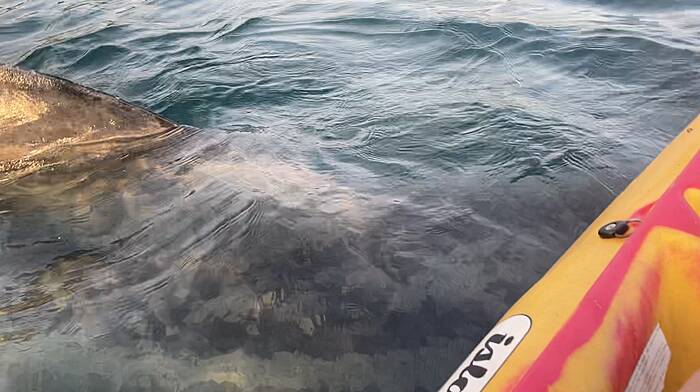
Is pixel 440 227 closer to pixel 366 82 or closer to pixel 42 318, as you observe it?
pixel 42 318

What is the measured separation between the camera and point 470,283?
112 inches

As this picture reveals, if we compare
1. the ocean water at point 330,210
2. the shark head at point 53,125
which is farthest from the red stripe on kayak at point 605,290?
the shark head at point 53,125

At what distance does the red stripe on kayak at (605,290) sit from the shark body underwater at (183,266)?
68cm

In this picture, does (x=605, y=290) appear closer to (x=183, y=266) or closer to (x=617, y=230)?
(x=617, y=230)

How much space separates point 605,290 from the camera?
6.55 feet

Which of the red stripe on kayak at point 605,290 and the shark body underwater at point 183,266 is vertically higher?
the red stripe on kayak at point 605,290

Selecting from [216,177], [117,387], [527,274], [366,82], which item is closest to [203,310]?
[117,387]

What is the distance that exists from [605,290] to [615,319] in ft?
0.39

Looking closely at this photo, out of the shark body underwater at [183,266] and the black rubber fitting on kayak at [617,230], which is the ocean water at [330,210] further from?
the black rubber fitting on kayak at [617,230]

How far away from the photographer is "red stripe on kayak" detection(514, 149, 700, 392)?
1701mm

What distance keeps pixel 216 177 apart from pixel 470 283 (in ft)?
A: 5.14

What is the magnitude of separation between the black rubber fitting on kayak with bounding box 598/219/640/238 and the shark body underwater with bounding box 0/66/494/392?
0.58 metres

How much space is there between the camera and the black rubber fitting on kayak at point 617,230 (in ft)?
7.64

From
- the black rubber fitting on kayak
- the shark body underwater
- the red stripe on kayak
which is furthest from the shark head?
the red stripe on kayak
